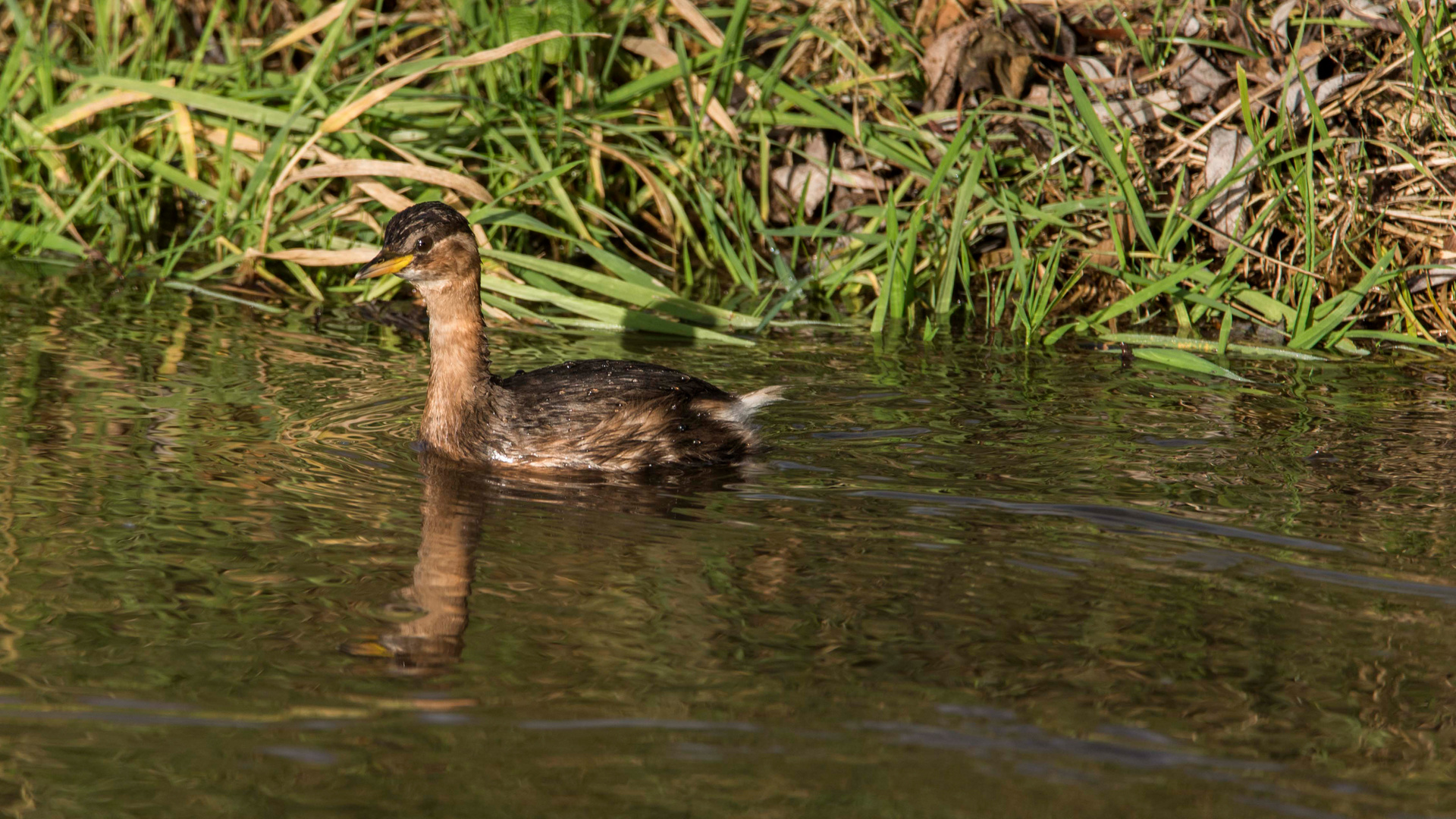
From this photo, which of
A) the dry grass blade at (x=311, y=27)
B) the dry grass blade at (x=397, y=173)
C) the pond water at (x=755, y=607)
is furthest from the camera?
the dry grass blade at (x=311, y=27)

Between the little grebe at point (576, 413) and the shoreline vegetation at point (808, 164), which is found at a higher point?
the shoreline vegetation at point (808, 164)

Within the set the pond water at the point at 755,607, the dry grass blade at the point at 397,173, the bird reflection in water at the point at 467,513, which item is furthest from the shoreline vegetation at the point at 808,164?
the bird reflection in water at the point at 467,513

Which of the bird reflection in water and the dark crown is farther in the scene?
the dark crown

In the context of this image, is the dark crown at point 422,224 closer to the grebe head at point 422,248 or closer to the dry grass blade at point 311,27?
the grebe head at point 422,248

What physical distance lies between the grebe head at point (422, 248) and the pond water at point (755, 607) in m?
0.53

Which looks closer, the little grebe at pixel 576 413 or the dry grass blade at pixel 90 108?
the little grebe at pixel 576 413

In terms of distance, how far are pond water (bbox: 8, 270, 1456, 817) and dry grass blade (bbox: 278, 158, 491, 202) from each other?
1.47 m

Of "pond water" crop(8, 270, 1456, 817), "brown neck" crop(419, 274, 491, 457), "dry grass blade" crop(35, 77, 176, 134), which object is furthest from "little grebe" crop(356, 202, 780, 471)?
"dry grass blade" crop(35, 77, 176, 134)

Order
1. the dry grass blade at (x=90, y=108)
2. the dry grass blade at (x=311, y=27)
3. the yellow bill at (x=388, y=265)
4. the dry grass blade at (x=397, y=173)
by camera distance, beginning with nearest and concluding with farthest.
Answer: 1. the yellow bill at (x=388, y=265)
2. the dry grass blade at (x=397, y=173)
3. the dry grass blade at (x=90, y=108)
4. the dry grass blade at (x=311, y=27)

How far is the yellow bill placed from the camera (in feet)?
19.2

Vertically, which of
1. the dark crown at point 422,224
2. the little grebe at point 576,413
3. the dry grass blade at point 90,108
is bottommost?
the little grebe at point 576,413

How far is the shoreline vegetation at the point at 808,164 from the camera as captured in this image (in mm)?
7184

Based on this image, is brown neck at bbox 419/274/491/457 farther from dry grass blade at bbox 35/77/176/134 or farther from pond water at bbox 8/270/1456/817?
dry grass blade at bbox 35/77/176/134

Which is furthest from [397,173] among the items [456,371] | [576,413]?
[576,413]
